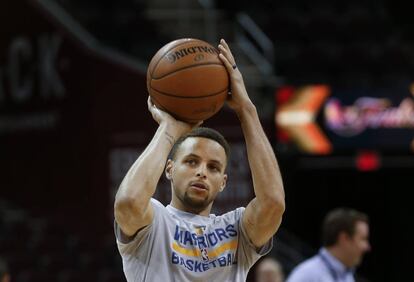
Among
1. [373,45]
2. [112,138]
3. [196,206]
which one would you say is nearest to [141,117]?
[112,138]

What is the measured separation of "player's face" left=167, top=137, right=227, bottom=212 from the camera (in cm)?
415

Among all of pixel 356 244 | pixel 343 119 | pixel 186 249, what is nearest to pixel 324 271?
pixel 356 244

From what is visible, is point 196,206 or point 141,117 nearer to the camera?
point 196,206

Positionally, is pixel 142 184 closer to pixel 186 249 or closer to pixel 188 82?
pixel 186 249

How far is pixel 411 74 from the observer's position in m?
14.0

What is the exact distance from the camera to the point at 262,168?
4.15 meters

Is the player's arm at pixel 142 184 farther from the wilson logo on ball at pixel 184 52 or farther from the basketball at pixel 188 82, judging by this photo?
the wilson logo on ball at pixel 184 52

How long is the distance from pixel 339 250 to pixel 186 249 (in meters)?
3.20

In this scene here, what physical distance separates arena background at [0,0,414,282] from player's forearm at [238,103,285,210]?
724 cm

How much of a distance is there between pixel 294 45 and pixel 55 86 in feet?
12.0

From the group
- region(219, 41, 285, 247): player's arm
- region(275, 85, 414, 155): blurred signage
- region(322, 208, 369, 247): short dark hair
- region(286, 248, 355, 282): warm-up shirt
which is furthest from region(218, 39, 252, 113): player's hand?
region(275, 85, 414, 155): blurred signage

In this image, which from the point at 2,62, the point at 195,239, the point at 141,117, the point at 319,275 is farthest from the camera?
the point at 2,62

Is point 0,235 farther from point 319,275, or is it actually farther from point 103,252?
point 319,275

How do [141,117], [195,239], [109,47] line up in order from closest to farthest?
[195,239] < [141,117] < [109,47]
